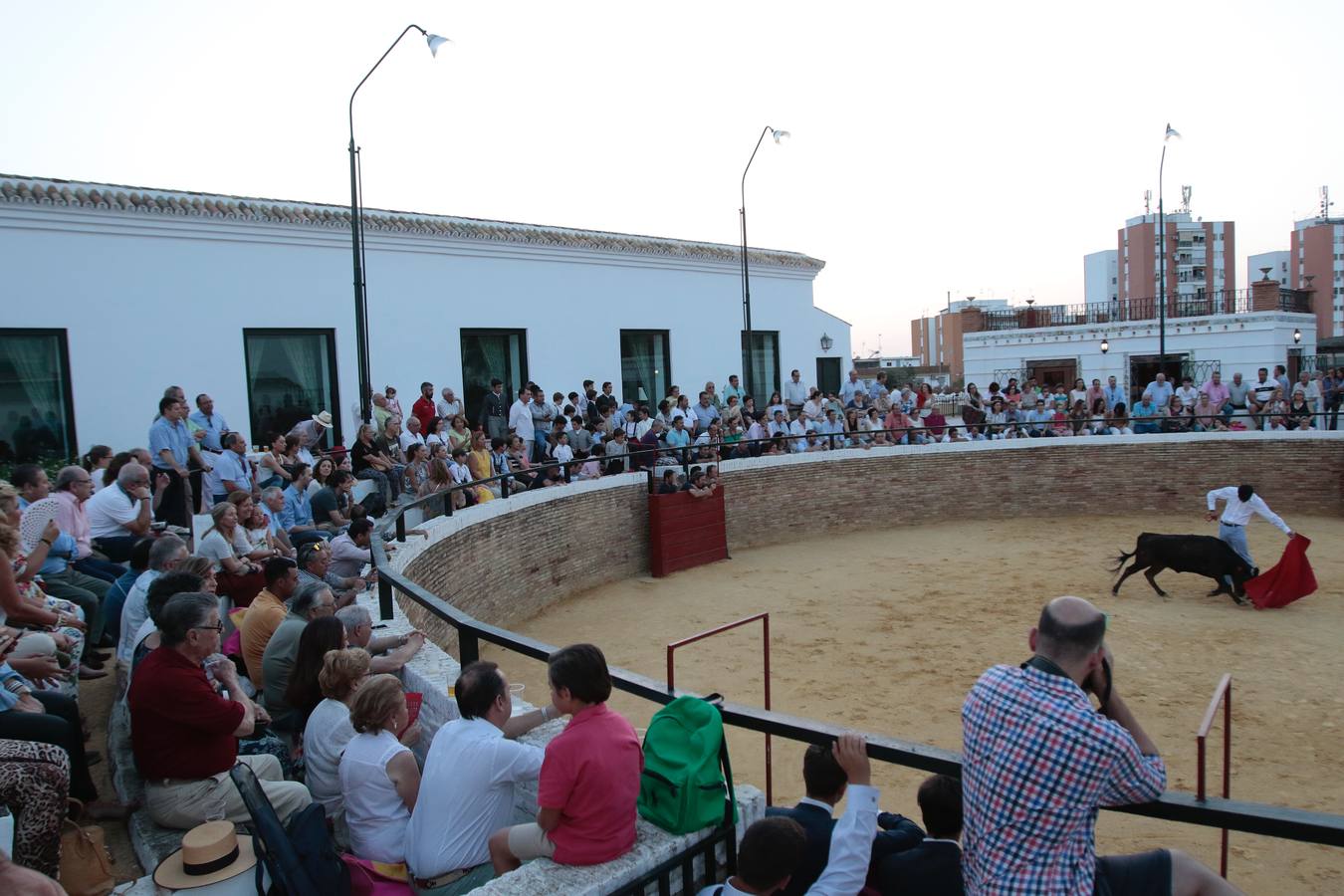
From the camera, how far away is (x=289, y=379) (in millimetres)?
16875

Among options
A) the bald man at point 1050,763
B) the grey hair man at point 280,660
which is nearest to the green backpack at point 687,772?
the bald man at point 1050,763

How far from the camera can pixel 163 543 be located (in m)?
6.07

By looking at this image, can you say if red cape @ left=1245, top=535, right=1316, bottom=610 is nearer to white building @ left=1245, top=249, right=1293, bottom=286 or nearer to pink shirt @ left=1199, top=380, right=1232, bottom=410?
pink shirt @ left=1199, top=380, right=1232, bottom=410

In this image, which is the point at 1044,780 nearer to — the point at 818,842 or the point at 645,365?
the point at 818,842

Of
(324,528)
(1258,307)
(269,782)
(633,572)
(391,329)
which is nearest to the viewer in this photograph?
(269,782)

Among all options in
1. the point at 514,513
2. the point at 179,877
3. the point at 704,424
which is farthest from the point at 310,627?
the point at 704,424

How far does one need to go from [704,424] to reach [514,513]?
7438 millimetres

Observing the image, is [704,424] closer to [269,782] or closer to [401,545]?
[401,545]

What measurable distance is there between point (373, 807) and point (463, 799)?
0.54 metres

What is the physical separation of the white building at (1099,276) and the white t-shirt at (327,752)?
299 ft

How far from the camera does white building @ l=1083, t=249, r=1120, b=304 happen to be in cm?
8619

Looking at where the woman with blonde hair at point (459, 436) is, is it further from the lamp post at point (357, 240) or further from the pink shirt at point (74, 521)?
the pink shirt at point (74, 521)

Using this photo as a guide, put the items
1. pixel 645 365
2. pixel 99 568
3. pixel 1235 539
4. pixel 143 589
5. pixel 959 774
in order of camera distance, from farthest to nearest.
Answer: pixel 645 365 < pixel 1235 539 < pixel 99 568 < pixel 143 589 < pixel 959 774

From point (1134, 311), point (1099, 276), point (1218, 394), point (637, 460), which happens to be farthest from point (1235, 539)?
point (1099, 276)
